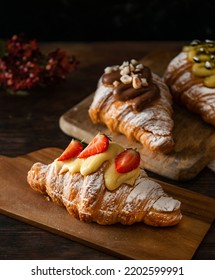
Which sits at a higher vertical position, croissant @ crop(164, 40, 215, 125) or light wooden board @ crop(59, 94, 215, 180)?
croissant @ crop(164, 40, 215, 125)

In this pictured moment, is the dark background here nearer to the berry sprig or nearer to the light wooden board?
the berry sprig

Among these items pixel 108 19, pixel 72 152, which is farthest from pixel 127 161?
pixel 108 19

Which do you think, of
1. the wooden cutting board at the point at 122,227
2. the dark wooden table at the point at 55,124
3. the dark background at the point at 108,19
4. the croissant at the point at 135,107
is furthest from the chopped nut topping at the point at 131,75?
the dark background at the point at 108,19

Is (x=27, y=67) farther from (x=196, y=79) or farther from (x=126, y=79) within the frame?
(x=196, y=79)

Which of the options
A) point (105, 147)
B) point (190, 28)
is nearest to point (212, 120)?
point (105, 147)

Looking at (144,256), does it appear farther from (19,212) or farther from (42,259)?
(19,212)

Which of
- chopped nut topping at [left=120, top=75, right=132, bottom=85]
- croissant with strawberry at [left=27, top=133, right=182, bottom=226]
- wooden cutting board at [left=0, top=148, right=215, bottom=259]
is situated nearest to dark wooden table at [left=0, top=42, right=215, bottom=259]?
wooden cutting board at [left=0, top=148, right=215, bottom=259]
